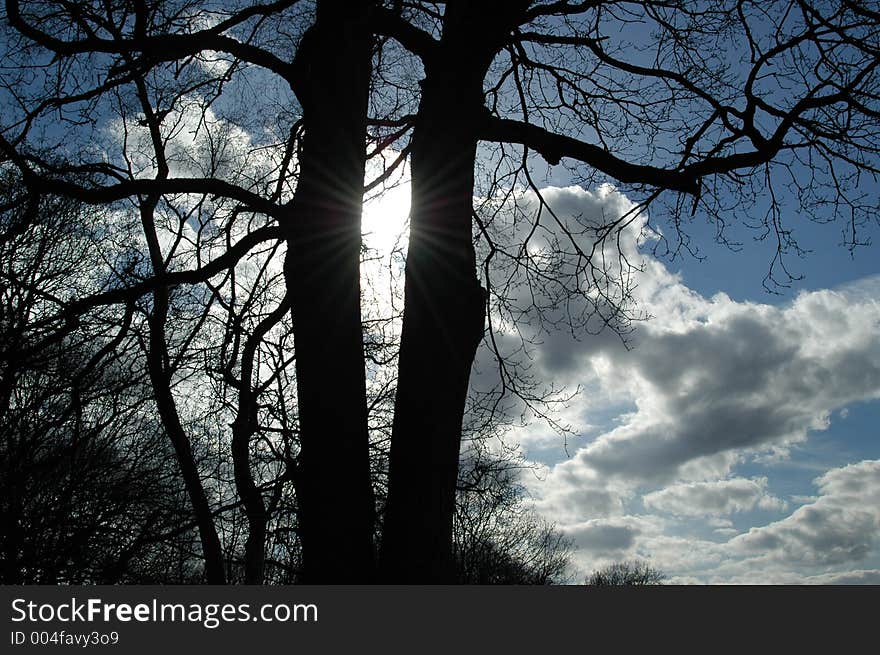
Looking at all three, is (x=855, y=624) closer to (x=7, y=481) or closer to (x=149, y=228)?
(x=7, y=481)

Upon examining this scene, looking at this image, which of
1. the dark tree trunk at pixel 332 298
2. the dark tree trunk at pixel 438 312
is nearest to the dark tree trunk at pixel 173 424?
the dark tree trunk at pixel 332 298

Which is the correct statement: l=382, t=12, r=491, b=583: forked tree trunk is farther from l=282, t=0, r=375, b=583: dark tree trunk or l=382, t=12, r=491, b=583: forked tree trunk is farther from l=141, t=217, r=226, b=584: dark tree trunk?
l=141, t=217, r=226, b=584: dark tree trunk

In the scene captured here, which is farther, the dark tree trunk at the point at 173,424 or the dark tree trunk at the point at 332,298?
the dark tree trunk at the point at 173,424

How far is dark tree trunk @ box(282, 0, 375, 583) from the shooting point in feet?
11.9

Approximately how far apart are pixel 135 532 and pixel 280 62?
17.8ft

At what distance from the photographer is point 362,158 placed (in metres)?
4.41

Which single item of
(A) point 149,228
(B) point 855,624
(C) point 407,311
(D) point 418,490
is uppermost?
(A) point 149,228

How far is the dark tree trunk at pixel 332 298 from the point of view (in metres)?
3.62

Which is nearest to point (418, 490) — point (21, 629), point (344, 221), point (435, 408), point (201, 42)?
point (435, 408)

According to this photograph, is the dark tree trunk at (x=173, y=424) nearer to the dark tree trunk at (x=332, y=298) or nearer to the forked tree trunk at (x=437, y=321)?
the dark tree trunk at (x=332, y=298)

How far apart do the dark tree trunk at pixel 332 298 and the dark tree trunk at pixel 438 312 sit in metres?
0.22

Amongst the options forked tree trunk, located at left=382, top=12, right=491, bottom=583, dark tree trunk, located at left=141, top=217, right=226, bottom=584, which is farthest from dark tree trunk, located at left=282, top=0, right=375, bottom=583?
dark tree trunk, located at left=141, top=217, right=226, bottom=584

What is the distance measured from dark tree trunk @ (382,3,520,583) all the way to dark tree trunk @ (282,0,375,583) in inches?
8.6

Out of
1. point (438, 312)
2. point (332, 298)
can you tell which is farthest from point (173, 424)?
point (438, 312)
